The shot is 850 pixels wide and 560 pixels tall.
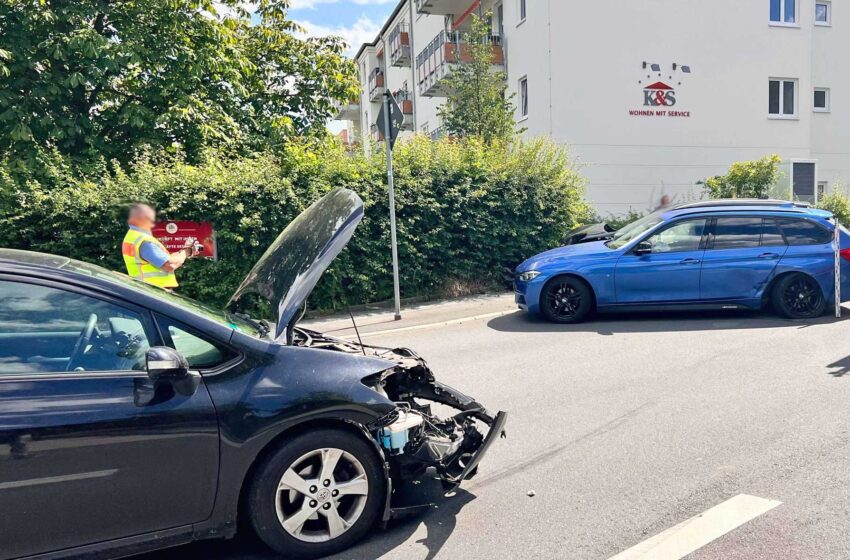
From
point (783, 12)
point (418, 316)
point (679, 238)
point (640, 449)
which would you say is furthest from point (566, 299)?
point (783, 12)

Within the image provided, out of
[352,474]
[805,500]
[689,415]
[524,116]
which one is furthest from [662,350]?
[524,116]

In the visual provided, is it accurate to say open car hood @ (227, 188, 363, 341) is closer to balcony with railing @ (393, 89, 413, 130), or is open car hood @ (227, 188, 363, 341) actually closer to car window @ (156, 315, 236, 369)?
car window @ (156, 315, 236, 369)

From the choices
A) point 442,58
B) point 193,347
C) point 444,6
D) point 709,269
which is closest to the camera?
point 193,347

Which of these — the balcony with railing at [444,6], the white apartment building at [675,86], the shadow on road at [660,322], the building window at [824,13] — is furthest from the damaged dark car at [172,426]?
the building window at [824,13]

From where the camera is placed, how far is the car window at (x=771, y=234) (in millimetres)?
8758

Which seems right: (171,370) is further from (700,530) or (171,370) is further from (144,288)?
(700,530)

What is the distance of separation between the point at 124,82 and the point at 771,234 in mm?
11898

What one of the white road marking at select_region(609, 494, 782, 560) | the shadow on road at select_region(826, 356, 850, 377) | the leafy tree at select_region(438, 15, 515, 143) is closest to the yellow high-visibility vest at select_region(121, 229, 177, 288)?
the white road marking at select_region(609, 494, 782, 560)

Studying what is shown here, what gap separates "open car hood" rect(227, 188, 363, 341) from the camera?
340 cm

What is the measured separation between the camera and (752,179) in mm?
18844

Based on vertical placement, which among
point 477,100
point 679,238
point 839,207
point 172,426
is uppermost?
point 477,100

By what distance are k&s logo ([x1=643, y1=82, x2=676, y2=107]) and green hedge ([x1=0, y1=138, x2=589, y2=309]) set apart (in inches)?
380

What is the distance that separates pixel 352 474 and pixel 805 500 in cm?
249

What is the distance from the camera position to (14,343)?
2686mm
